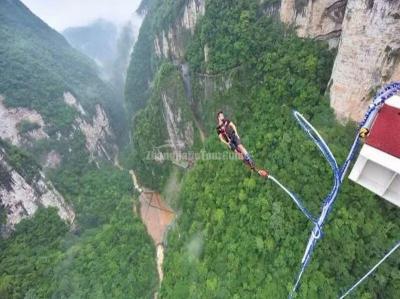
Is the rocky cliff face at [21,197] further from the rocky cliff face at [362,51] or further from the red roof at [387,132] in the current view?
the red roof at [387,132]

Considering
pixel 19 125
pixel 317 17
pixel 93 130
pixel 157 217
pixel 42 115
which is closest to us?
pixel 317 17

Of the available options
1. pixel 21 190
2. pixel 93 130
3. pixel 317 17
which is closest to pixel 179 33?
pixel 93 130

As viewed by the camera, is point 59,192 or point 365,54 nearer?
point 365,54

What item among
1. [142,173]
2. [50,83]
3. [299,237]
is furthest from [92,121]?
[299,237]

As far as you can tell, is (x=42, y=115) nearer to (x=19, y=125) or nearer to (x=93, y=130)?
(x=19, y=125)

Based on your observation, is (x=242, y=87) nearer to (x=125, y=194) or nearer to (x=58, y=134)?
(x=125, y=194)

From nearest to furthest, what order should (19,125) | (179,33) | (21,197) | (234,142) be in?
(234,142) → (21,197) → (19,125) → (179,33)

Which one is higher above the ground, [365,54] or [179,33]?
[365,54]

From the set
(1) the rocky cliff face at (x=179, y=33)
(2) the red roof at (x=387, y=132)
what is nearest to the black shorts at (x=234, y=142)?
(2) the red roof at (x=387, y=132)
